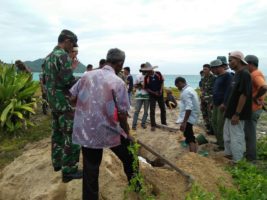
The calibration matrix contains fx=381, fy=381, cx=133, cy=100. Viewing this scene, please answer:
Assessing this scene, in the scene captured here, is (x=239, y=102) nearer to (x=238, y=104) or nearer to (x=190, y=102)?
(x=238, y=104)

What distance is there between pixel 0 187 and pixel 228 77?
4.78m

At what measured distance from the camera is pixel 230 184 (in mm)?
5977

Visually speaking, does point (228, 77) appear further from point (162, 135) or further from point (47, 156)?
point (47, 156)

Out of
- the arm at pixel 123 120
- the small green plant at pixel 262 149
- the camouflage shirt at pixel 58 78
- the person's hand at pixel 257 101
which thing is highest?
the camouflage shirt at pixel 58 78

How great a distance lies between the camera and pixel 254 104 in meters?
7.30

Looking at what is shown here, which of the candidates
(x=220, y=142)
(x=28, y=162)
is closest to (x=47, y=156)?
(x=28, y=162)

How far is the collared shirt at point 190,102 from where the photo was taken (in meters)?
7.30

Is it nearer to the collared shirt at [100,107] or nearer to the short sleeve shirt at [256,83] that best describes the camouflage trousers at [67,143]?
the collared shirt at [100,107]

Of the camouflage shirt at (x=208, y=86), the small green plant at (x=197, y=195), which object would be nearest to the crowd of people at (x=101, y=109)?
the small green plant at (x=197, y=195)

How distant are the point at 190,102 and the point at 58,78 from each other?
3.05 meters

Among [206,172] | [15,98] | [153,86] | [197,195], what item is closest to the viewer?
[197,195]

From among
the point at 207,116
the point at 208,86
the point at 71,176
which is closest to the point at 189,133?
the point at 208,86

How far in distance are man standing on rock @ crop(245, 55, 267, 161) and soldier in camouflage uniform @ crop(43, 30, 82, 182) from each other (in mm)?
3608

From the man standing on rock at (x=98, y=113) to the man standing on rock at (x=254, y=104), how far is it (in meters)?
3.59
